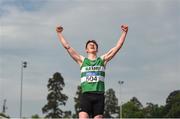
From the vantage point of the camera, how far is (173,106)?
9900 cm

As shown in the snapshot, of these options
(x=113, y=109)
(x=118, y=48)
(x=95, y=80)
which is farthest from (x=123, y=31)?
(x=113, y=109)

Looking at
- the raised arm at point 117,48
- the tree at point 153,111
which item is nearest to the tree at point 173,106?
the tree at point 153,111

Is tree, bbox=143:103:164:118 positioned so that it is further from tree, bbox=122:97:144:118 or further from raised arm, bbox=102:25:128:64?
Answer: raised arm, bbox=102:25:128:64

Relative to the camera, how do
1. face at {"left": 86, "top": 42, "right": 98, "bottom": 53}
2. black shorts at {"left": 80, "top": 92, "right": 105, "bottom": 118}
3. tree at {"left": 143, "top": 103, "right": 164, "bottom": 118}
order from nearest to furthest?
1. black shorts at {"left": 80, "top": 92, "right": 105, "bottom": 118}
2. face at {"left": 86, "top": 42, "right": 98, "bottom": 53}
3. tree at {"left": 143, "top": 103, "right": 164, "bottom": 118}

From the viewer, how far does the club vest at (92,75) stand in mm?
8695

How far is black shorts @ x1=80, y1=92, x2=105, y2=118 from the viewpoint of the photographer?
8680mm

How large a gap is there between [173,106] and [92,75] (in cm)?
9183

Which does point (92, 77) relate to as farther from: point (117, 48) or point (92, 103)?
point (117, 48)

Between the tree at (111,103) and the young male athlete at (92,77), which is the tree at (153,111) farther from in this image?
the young male athlete at (92,77)

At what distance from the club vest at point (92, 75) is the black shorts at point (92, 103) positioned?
0.27 ft

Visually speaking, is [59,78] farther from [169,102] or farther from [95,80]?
[95,80]

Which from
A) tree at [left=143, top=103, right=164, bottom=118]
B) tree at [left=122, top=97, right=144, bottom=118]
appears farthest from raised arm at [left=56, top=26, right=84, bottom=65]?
tree at [left=143, top=103, right=164, bottom=118]

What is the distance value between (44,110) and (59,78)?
265 inches

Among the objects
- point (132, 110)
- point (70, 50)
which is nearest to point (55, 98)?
point (132, 110)
